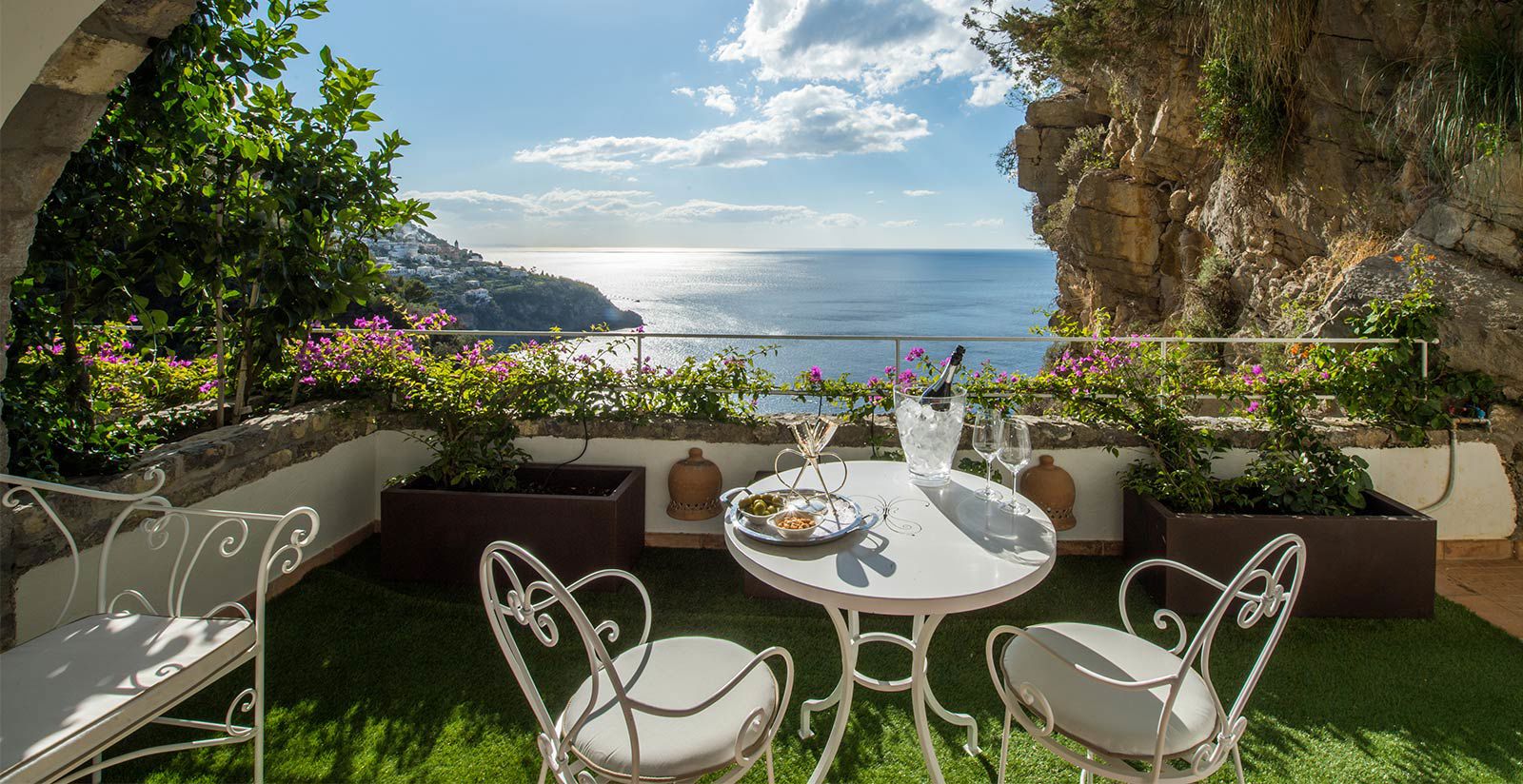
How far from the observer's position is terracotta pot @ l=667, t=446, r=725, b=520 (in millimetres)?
3164

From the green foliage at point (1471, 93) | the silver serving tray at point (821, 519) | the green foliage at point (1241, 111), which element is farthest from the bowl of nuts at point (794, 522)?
the green foliage at point (1241, 111)

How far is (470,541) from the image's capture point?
2910 mm

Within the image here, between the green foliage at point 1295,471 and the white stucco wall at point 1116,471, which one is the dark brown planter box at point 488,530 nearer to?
the white stucco wall at point 1116,471

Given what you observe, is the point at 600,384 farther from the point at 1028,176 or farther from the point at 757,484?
the point at 1028,176

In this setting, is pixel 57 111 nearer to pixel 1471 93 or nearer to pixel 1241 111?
pixel 1471 93

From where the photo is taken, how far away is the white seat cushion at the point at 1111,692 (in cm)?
137

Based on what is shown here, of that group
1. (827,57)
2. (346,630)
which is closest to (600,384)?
(346,630)

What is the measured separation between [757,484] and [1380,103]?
6.00 m

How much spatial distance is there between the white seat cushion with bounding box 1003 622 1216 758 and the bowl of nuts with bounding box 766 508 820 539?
1.65 ft

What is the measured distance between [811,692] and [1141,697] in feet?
3.30

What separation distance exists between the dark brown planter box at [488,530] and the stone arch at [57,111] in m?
1.18

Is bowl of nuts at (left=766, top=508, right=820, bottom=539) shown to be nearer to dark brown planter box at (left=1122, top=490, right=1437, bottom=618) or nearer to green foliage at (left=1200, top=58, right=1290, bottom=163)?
dark brown planter box at (left=1122, top=490, right=1437, bottom=618)

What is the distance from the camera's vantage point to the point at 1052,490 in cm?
305

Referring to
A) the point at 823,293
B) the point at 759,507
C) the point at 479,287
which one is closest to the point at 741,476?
the point at 759,507
